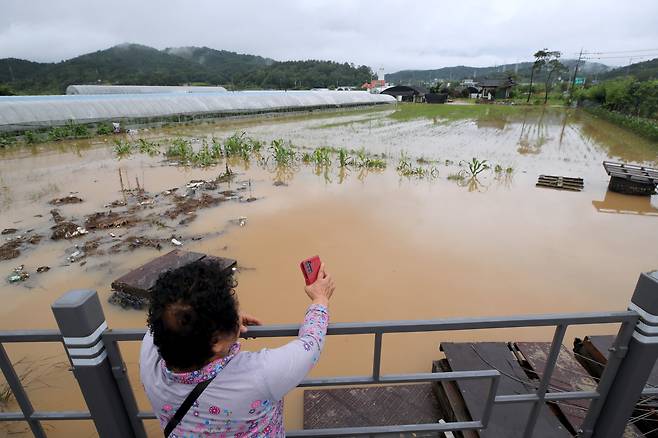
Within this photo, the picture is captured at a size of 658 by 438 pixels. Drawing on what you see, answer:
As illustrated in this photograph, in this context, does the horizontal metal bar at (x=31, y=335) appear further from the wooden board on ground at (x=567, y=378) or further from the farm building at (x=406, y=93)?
the farm building at (x=406, y=93)

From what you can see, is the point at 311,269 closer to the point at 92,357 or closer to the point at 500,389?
the point at 92,357

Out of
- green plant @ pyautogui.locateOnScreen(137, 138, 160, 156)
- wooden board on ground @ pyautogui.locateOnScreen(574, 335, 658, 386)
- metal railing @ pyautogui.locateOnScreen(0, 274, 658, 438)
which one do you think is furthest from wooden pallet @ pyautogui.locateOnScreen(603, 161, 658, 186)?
green plant @ pyautogui.locateOnScreen(137, 138, 160, 156)

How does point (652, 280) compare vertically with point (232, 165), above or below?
above

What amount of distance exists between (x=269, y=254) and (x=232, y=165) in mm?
6716

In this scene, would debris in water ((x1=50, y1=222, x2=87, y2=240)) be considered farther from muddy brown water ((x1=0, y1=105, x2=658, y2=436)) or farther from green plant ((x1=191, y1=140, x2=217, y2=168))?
green plant ((x1=191, y1=140, x2=217, y2=168))

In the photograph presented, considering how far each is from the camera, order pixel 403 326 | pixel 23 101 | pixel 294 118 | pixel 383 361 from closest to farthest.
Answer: pixel 403 326 → pixel 383 361 → pixel 23 101 → pixel 294 118

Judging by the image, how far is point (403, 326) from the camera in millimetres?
1408

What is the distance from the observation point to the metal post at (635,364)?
145 cm

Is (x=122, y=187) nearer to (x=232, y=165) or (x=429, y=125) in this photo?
(x=232, y=165)

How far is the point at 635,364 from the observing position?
1.55m

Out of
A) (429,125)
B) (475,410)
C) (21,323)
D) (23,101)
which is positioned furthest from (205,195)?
(429,125)

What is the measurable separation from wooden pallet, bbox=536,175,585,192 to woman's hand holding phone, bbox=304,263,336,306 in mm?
10119

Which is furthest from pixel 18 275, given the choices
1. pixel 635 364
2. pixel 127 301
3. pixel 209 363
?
pixel 635 364

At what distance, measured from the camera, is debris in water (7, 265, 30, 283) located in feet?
16.6
